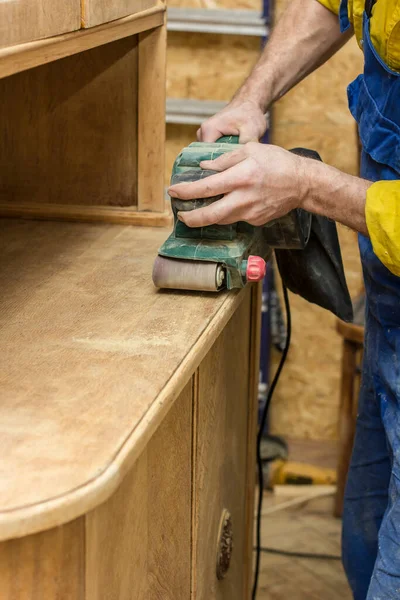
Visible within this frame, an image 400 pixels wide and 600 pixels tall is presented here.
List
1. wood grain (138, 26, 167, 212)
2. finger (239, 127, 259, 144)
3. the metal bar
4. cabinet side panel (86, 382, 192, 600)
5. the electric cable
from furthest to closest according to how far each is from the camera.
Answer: the metal bar
the electric cable
wood grain (138, 26, 167, 212)
finger (239, 127, 259, 144)
cabinet side panel (86, 382, 192, 600)

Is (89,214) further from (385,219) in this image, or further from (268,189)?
(385,219)

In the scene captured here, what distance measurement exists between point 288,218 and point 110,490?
2.28 ft

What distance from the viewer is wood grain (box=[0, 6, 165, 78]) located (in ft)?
2.78

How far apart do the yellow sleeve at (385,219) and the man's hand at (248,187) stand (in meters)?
0.10

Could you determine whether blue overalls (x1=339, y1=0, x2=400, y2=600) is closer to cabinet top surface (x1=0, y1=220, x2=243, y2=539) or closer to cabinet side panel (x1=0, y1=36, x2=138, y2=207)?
cabinet top surface (x1=0, y1=220, x2=243, y2=539)

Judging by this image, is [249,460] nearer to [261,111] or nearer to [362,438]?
[362,438]

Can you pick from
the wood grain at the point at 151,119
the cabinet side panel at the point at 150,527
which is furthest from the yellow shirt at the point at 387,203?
the wood grain at the point at 151,119

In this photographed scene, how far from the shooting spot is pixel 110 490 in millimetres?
703

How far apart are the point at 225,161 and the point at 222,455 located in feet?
1.61

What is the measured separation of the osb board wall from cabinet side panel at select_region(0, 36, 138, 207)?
1140 mm

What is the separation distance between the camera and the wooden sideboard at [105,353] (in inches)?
29.0

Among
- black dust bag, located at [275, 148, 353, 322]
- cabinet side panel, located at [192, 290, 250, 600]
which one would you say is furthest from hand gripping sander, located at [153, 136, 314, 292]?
black dust bag, located at [275, 148, 353, 322]

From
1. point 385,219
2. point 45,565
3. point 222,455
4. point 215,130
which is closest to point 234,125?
point 215,130

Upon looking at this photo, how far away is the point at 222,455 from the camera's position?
1.37 metres
